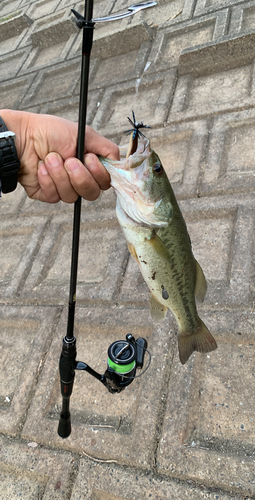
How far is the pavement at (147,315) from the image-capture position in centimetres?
242

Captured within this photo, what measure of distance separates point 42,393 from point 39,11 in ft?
44.7

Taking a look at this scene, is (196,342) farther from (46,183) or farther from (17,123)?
(17,123)

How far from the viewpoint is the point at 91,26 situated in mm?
1486

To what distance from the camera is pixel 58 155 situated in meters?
2.06

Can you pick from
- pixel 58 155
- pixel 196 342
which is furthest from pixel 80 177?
pixel 196 342

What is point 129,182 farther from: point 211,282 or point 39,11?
point 39,11

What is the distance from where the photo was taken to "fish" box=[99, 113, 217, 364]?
1.81 metres

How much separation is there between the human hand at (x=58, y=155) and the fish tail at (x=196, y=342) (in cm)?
113

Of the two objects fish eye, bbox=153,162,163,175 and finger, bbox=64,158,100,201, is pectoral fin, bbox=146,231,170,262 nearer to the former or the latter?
fish eye, bbox=153,162,163,175

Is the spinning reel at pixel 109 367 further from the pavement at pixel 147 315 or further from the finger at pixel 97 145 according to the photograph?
the finger at pixel 97 145

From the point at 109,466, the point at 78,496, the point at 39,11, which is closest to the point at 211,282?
the point at 109,466

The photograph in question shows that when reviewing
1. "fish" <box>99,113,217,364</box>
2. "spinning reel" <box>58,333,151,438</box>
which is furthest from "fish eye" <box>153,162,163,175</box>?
"spinning reel" <box>58,333,151,438</box>

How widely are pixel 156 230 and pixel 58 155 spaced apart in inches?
31.1

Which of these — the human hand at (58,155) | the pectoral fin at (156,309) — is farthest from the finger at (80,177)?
the pectoral fin at (156,309)
